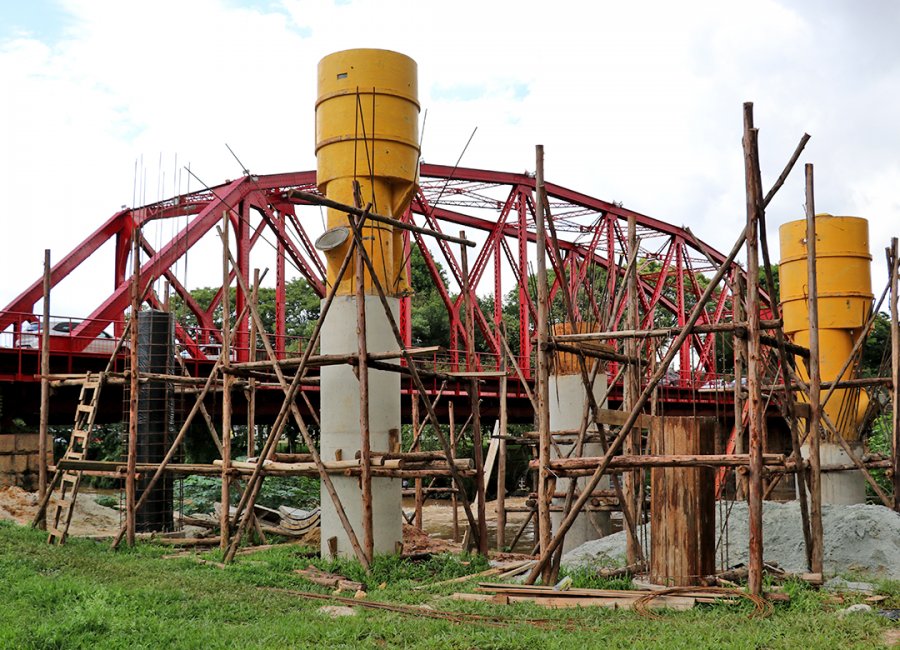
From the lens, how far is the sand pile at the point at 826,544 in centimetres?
1256

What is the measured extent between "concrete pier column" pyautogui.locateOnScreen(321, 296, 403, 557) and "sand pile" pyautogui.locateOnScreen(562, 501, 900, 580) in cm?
265

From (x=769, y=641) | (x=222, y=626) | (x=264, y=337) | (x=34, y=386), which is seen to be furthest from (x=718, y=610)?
(x=34, y=386)

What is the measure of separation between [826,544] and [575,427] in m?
4.99

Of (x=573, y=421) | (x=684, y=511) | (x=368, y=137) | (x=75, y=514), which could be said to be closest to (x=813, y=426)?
(x=684, y=511)

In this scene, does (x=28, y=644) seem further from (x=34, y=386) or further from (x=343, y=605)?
(x=34, y=386)

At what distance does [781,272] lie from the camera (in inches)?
845

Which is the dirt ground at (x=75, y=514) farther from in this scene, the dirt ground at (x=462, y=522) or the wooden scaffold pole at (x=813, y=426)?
the wooden scaffold pole at (x=813, y=426)

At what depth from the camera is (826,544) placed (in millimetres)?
13172

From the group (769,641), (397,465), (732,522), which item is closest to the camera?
(769,641)

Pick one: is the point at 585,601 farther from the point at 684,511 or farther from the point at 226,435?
the point at 226,435

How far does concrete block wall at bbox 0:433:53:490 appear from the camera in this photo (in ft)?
65.2

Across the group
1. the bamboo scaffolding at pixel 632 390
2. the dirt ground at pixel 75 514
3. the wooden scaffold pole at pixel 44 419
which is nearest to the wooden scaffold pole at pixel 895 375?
the bamboo scaffolding at pixel 632 390

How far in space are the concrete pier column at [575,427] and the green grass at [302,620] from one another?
17.4ft

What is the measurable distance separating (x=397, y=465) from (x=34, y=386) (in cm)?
1278
